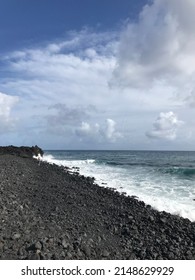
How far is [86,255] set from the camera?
26.0 feet

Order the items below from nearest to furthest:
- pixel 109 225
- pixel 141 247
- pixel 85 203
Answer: pixel 141 247 → pixel 109 225 → pixel 85 203

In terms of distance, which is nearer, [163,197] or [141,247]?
[141,247]

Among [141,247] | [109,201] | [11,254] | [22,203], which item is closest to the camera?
[11,254]

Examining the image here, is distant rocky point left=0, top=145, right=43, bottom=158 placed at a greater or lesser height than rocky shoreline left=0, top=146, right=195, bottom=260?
greater

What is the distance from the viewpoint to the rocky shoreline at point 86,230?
793cm

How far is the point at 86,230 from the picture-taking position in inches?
397

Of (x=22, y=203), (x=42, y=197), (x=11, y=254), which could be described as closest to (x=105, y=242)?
(x=11, y=254)

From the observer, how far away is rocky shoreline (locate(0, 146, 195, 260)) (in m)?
7.93

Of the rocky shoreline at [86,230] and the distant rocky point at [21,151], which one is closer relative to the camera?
the rocky shoreline at [86,230]

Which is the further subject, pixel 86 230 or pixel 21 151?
pixel 21 151

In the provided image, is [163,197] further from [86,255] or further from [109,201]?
[86,255]

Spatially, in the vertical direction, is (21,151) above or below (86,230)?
above

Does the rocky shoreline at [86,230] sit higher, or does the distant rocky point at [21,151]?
the distant rocky point at [21,151]

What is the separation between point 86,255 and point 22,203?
17.6ft
